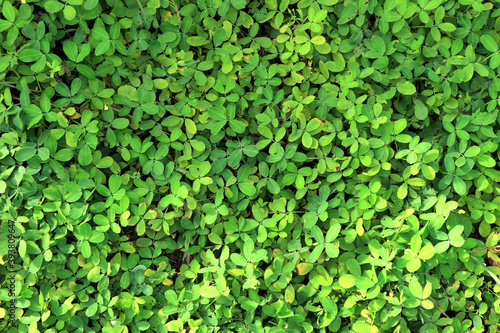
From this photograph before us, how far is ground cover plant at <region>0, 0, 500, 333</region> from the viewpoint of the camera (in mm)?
2127

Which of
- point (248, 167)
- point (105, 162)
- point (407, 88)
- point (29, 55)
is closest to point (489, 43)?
point (407, 88)

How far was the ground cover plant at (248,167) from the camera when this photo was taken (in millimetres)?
2127

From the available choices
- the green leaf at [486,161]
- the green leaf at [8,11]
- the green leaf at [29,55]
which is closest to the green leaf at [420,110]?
the green leaf at [486,161]

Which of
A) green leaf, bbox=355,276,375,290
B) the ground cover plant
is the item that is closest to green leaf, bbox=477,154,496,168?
the ground cover plant

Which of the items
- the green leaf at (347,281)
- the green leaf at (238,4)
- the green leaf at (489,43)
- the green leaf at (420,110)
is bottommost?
the green leaf at (347,281)

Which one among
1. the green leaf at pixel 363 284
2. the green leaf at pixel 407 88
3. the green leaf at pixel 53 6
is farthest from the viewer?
the green leaf at pixel 407 88

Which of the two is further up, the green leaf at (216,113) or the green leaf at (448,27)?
the green leaf at (448,27)

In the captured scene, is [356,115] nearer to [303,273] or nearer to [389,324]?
[303,273]

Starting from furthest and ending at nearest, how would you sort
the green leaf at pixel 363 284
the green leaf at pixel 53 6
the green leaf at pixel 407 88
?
the green leaf at pixel 407 88, the green leaf at pixel 363 284, the green leaf at pixel 53 6

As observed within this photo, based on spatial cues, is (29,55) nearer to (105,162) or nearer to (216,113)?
(105,162)

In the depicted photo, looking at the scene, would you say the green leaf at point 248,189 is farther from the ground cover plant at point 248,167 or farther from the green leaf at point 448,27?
the green leaf at point 448,27

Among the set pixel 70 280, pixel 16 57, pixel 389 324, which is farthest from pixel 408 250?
pixel 16 57

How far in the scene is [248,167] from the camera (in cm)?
225

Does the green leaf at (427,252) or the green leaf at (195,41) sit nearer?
the green leaf at (427,252)
